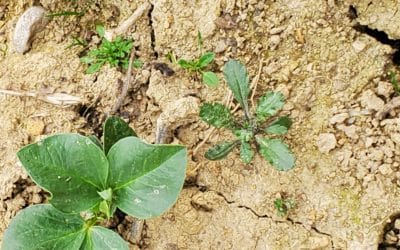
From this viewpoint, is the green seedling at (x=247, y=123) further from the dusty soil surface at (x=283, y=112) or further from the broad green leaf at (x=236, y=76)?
the dusty soil surface at (x=283, y=112)

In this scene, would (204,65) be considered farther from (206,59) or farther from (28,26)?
(28,26)

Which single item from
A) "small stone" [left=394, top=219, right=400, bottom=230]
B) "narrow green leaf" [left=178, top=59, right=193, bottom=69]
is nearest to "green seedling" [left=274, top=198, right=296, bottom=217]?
"small stone" [left=394, top=219, right=400, bottom=230]

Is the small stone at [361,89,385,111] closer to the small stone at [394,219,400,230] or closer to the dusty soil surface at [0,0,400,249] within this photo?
the dusty soil surface at [0,0,400,249]

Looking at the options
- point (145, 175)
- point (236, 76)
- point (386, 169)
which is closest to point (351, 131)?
point (386, 169)

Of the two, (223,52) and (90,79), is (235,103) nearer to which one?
(223,52)

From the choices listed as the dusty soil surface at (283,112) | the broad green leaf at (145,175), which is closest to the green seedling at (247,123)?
the dusty soil surface at (283,112)

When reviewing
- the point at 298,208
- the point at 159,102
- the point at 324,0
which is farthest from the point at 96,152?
the point at 324,0
